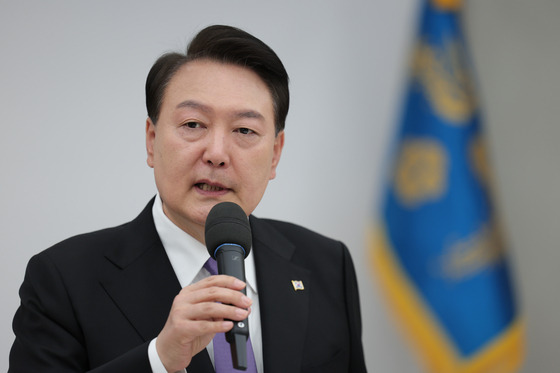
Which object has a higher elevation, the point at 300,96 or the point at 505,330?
the point at 300,96

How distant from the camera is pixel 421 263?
3.23m

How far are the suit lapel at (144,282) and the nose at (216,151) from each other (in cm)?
34

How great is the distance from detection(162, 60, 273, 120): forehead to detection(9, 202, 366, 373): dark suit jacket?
0.40m

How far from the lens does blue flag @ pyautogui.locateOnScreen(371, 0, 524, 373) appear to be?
321 centimetres

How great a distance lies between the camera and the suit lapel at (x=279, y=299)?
73.2 inches

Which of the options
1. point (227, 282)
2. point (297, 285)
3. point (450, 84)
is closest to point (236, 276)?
point (227, 282)

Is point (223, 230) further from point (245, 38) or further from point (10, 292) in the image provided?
point (10, 292)

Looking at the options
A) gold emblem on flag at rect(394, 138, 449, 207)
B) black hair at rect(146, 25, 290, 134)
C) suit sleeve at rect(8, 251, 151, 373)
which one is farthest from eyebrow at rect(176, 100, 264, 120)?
gold emblem on flag at rect(394, 138, 449, 207)

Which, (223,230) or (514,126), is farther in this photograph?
(514,126)

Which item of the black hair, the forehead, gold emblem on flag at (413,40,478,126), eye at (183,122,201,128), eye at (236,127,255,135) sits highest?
gold emblem on flag at (413,40,478,126)

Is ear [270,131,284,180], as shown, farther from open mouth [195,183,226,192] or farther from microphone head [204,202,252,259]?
microphone head [204,202,252,259]

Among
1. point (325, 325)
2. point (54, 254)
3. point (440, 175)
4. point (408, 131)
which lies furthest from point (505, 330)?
point (54, 254)

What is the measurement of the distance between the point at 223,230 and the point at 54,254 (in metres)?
0.71

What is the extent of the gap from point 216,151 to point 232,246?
49 centimetres
